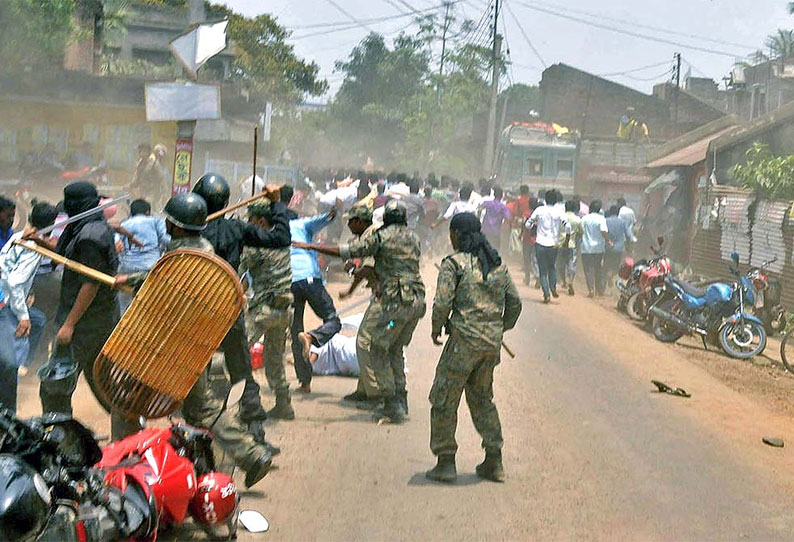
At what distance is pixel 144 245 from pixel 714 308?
25.6 ft

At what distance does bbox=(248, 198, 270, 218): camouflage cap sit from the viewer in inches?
297

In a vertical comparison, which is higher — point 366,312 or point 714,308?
point 366,312

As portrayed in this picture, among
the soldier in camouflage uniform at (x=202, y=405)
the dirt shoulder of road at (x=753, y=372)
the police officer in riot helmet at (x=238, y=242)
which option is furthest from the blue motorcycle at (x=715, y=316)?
the soldier in camouflage uniform at (x=202, y=405)

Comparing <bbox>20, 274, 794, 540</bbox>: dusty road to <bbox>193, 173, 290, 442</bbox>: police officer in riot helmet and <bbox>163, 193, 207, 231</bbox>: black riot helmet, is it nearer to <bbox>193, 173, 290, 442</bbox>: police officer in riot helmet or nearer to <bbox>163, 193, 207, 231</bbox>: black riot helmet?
<bbox>193, 173, 290, 442</bbox>: police officer in riot helmet

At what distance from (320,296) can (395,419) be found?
123 centimetres

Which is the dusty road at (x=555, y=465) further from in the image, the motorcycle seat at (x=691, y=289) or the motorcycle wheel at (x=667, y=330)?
the motorcycle wheel at (x=667, y=330)

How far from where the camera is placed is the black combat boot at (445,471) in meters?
6.79

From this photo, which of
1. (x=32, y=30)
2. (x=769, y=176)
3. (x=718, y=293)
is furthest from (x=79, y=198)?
(x=32, y=30)

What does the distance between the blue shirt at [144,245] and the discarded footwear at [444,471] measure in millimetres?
4148

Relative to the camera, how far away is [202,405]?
5.84 m

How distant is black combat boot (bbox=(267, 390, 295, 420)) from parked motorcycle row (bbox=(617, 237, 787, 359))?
7429 millimetres

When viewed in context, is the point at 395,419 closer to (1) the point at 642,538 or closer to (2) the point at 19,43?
(1) the point at 642,538

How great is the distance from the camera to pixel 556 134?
3145 centimetres

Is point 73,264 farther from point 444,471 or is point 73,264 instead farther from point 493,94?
point 493,94
